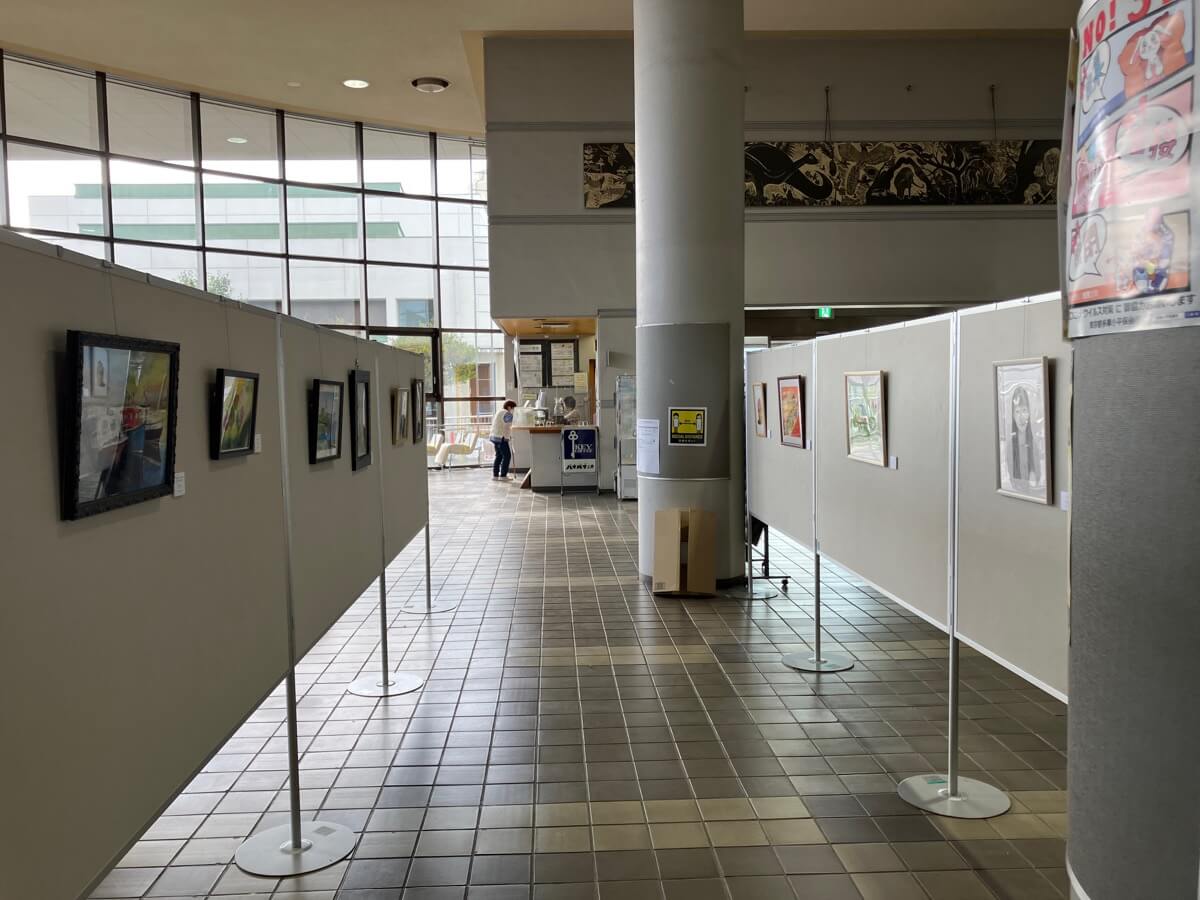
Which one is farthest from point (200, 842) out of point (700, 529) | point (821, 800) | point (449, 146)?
point (449, 146)

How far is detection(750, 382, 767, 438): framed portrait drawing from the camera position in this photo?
22.1 ft

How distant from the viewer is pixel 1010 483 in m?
3.06

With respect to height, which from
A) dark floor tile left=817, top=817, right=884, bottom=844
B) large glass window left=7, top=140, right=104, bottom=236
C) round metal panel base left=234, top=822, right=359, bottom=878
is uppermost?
large glass window left=7, top=140, right=104, bottom=236

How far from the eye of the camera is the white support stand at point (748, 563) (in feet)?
24.3

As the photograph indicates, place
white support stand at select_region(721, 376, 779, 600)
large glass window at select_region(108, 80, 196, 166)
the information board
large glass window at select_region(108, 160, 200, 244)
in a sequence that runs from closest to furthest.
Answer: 1. white support stand at select_region(721, 376, 779, 600)
2. large glass window at select_region(108, 160, 200, 244)
3. large glass window at select_region(108, 80, 196, 166)
4. the information board

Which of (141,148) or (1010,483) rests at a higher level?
(141,148)

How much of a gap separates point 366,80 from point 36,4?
4.63 metres

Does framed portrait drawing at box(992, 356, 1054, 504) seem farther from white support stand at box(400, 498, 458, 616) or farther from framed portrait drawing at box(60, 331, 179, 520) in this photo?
white support stand at box(400, 498, 458, 616)

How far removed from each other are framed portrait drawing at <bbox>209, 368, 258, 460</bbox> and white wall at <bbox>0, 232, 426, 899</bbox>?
4cm

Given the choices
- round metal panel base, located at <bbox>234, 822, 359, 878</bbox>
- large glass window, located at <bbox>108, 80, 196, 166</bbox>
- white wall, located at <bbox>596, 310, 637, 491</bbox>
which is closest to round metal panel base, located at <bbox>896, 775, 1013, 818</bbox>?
round metal panel base, located at <bbox>234, 822, 359, 878</bbox>

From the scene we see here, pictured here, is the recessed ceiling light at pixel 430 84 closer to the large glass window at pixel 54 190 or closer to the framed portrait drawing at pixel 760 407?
the large glass window at pixel 54 190

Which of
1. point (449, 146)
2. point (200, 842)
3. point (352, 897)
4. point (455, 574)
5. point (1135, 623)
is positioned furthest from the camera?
point (449, 146)

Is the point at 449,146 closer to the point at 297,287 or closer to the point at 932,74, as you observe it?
the point at 297,287

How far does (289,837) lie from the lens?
3410 millimetres
